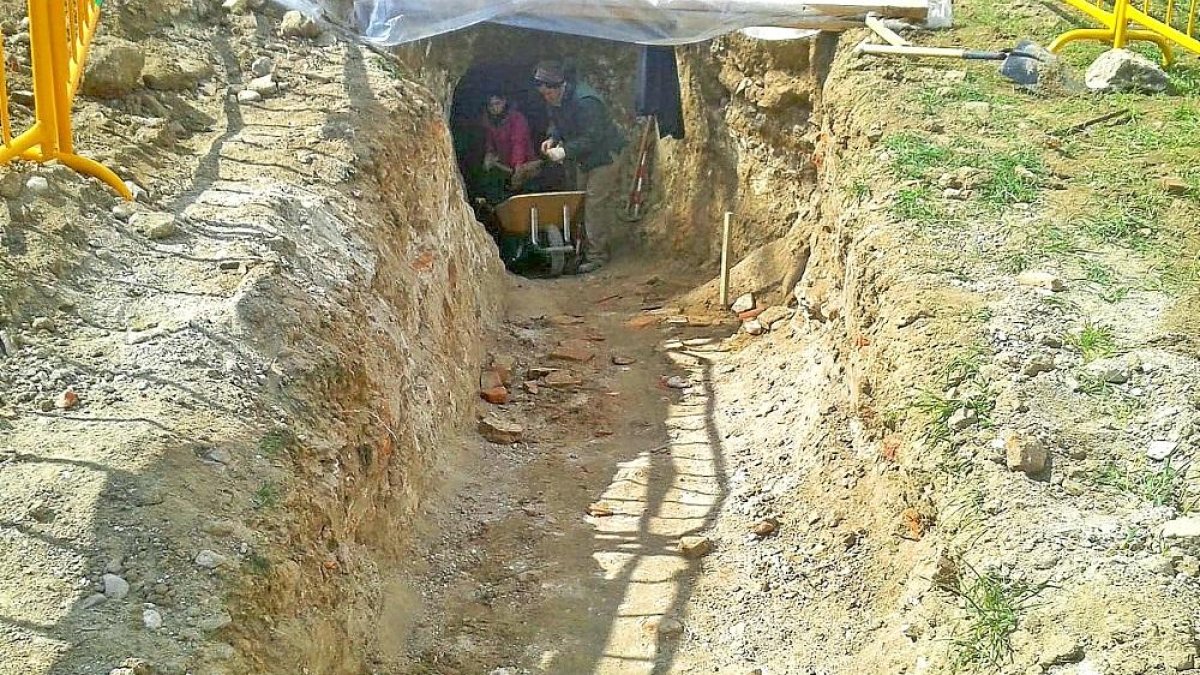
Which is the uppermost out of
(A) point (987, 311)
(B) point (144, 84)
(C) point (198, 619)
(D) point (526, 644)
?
(B) point (144, 84)

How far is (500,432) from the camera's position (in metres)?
6.92

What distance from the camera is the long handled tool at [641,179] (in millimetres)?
11539

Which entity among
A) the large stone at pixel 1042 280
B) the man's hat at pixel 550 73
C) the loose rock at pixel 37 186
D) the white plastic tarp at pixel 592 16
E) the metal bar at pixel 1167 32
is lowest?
the large stone at pixel 1042 280

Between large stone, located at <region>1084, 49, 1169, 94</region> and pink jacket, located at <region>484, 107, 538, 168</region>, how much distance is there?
5.97 meters

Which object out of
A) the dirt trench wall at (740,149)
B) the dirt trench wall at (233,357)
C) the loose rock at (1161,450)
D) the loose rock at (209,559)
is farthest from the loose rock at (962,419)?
the dirt trench wall at (740,149)

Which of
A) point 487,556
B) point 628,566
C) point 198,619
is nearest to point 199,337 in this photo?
point 198,619

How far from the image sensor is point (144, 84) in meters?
6.36

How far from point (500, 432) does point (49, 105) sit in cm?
296

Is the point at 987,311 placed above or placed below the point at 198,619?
above

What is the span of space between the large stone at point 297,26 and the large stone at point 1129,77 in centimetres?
489

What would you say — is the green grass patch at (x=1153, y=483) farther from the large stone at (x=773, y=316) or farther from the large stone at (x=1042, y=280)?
the large stone at (x=773, y=316)

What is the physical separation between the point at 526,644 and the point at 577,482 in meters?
1.53

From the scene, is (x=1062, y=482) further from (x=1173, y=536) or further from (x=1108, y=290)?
(x=1108, y=290)

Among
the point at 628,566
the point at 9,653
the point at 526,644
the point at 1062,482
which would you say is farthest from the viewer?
the point at 628,566
